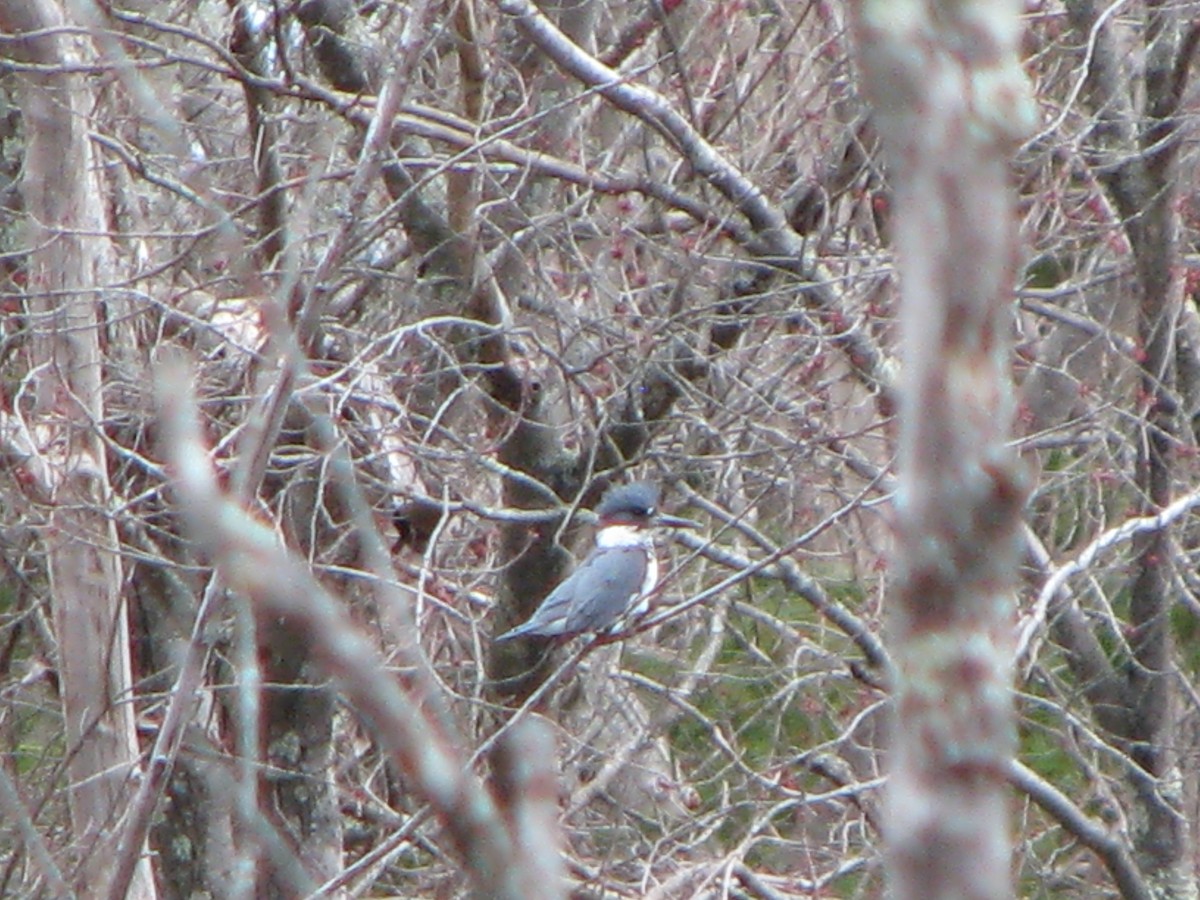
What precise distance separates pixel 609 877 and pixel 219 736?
5.62 feet

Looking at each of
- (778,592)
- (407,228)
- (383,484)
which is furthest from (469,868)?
(778,592)

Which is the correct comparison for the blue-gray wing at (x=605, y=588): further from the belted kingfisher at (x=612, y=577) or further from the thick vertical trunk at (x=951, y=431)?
the thick vertical trunk at (x=951, y=431)

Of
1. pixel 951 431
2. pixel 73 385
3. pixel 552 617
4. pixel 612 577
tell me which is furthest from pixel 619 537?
pixel 951 431

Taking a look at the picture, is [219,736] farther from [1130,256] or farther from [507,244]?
[1130,256]

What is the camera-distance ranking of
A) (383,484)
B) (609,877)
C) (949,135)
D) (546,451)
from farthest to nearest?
(609,877)
(546,451)
(383,484)
(949,135)

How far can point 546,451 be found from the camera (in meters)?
5.30

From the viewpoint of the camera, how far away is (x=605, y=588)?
16.6 ft

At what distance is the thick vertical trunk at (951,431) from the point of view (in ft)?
2.50

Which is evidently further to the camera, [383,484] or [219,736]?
[219,736]

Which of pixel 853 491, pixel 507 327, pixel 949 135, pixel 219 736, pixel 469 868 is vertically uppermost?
pixel 949 135

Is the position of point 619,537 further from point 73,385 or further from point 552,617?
point 73,385

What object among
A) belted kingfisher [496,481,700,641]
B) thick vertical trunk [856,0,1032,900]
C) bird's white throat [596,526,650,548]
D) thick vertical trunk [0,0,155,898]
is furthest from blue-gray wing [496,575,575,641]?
thick vertical trunk [856,0,1032,900]

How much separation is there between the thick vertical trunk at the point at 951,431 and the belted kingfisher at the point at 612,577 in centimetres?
414

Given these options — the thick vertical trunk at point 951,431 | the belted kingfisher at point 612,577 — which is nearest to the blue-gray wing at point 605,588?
the belted kingfisher at point 612,577
